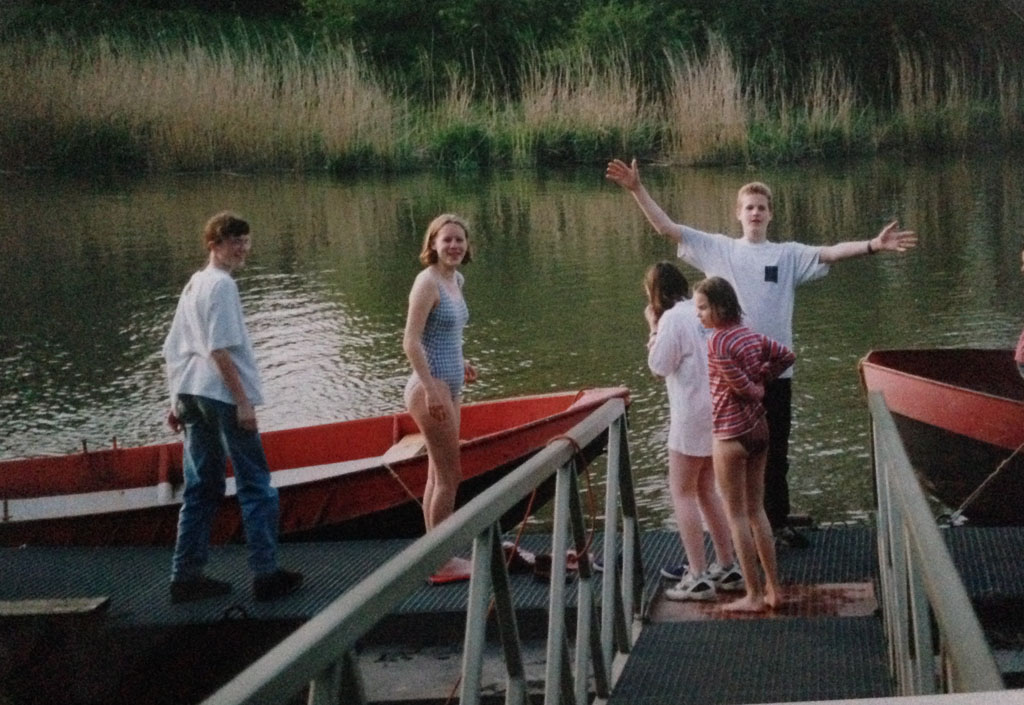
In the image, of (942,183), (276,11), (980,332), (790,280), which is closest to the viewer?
(790,280)

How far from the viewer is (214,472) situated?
5.96 meters

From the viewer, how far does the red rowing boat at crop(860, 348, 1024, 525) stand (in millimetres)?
7094

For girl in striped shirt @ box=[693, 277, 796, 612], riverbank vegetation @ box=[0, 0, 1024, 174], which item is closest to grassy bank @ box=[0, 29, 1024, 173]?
riverbank vegetation @ box=[0, 0, 1024, 174]

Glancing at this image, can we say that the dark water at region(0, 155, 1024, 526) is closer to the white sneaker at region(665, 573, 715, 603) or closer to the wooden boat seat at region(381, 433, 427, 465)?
the wooden boat seat at region(381, 433, 427, 465)

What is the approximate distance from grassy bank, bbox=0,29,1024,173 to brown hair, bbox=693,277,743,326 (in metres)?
21.5

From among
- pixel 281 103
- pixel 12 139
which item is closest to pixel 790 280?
pixel 281 103

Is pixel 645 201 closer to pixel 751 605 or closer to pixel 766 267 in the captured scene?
pixel 766 267

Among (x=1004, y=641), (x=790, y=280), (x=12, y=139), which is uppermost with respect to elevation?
(x=12, y=139)

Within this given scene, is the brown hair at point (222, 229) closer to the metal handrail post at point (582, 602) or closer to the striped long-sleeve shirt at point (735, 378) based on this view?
the striped long-sleeve shirt at point (735, 378)

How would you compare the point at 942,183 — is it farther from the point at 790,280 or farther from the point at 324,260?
the point at 790,280

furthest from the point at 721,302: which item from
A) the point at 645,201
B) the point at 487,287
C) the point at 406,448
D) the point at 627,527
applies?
the point at 487,287

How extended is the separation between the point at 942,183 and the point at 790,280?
20339mm

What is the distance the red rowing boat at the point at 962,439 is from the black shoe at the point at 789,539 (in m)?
0.94

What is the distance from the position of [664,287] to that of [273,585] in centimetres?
211
